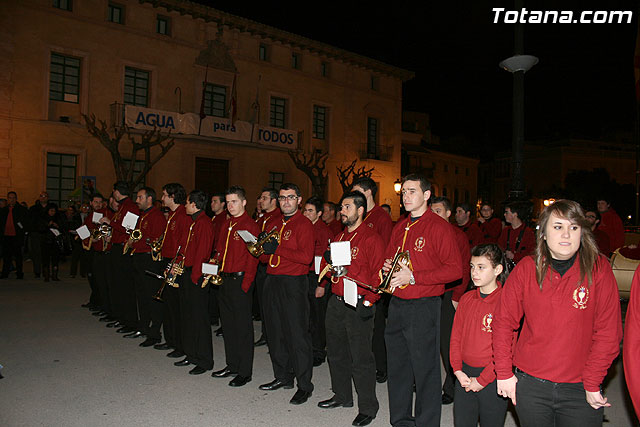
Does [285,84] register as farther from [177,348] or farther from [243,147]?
[177,348]

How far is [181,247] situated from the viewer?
6645 mm

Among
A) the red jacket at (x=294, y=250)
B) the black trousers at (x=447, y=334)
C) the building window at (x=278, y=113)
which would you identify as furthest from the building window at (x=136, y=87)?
the black trousers at (x=447, y=334)

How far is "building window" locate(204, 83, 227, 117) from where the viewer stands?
25281 mm

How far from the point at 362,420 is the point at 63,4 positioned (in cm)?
2243

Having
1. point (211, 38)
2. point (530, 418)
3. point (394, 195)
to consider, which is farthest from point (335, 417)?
point (394, 195)

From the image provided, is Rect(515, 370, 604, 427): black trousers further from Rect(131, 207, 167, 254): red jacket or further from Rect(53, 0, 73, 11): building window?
Rect(53, 0, 73, 11): building window

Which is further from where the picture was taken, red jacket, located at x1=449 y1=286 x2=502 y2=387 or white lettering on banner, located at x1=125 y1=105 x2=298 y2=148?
white lettering on banner, located at x1=125 y1=105 x2=298 y2=148

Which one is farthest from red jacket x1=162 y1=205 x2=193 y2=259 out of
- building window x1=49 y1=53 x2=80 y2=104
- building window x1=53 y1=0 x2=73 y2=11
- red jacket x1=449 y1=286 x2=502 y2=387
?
building window x1=53 y1=0 x2=73 y2=11

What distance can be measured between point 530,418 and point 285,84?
27003 millimetres

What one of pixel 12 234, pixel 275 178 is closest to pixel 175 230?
pixel 12 234

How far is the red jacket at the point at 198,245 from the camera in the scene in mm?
6098

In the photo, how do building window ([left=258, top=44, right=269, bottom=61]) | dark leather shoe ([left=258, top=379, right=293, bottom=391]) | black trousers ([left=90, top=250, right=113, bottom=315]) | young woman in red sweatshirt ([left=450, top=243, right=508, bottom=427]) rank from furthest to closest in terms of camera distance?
1. building window ([left=258, top=44, right=269, bottom=61])
2. black trousers ([left=90, top=250, right=113, bottom=315])
3. dark leather shoe ([left=258, top=379, right=293, bottom=391])
4. young woman in red sweatshirt ([left=450, top=243, right=508, bottom=427])

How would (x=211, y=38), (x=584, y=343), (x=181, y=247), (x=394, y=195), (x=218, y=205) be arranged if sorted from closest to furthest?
(x=584, y=343), (x=181, y=247), (x=218, y=205), (x=211, y=38), (x=394, y=195)

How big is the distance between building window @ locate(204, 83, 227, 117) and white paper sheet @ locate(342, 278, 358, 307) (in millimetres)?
22602
